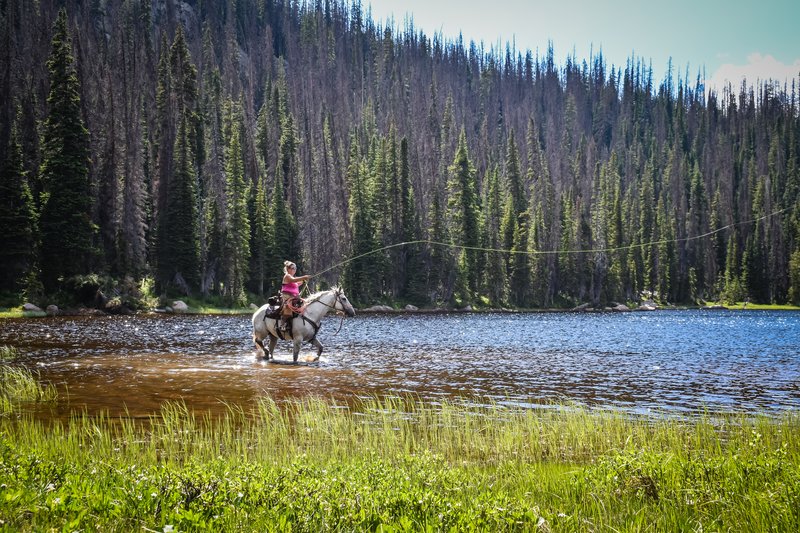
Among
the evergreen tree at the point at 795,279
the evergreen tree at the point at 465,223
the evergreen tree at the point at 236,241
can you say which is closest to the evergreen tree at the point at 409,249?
the evergreen tree at the point at 465,223

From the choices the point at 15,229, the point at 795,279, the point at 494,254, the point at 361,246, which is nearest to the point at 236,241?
the point at 361,246

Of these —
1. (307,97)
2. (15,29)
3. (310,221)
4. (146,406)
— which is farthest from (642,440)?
(307,97)

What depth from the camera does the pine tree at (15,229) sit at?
51781 mm

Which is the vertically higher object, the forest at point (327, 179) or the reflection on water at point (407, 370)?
the forest at point (327, 179)

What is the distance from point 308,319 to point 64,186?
148 ft

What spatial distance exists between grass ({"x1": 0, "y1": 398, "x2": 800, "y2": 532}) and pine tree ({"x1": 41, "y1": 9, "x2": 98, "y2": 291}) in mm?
49965

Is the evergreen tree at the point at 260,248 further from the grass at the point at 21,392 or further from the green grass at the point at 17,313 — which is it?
the grass at the point at 21,392

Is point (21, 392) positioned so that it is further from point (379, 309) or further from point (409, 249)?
point (409, 249)

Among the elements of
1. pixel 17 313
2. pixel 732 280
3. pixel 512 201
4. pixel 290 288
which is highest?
pixel 512 201

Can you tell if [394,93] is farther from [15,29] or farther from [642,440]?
[642,440]

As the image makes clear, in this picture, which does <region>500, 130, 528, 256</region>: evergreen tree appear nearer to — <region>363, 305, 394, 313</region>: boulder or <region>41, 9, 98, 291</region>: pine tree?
<region>363, 305, 394, 313</region>: boulder

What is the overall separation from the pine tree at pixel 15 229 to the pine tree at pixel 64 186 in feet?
5.38

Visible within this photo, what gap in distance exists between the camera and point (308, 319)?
22.7 meters

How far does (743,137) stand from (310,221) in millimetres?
153269
